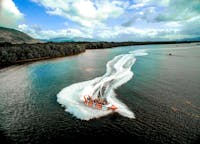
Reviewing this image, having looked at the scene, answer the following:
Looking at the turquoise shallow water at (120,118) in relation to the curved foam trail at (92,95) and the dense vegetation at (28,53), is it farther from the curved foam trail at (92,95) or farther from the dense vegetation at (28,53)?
the dense vegetation at (28,53)

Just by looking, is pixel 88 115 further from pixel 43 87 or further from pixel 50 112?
pixel 43 87

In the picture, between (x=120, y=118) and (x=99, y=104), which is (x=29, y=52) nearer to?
(x=99, y=104)

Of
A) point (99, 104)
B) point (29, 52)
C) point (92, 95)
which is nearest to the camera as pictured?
point (99, 104)

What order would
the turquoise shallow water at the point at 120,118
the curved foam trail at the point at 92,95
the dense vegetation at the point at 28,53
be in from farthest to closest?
the dense vegetation at the point at 28,53
the curved foam trail at the point at 92,95
the turquoise shallow water at the point at 120,118

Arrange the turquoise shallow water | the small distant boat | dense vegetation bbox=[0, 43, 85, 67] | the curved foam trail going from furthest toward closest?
dense vegetation bbox=[0, 43, 85, 67] → the small distant boat → the curved foam trail → the turquoise shallow water

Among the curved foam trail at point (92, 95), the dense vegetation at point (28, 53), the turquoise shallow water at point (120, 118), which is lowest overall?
the turquoise shallow water at point (120, 118)

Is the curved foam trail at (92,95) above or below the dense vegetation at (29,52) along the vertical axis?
below

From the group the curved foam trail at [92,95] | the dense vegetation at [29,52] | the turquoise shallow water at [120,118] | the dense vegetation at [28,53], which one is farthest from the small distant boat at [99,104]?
the dense vegetation at [28,53]

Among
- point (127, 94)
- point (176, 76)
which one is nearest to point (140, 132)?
point (127, 94)

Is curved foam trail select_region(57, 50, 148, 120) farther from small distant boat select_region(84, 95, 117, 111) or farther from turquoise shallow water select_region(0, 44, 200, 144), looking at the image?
turquoise shallow water select_region(0, 44, 200, 144)

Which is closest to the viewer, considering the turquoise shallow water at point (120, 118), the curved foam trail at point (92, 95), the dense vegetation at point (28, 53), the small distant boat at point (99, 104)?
the turquoise shallow water at point (120, 118)

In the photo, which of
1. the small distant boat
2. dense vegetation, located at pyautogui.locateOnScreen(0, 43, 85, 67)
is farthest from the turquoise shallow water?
dense vegetation, located at pyautogui.locateOnScreen(0, 43, 85, 67)

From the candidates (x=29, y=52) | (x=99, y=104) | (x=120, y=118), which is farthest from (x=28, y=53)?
(x=120, y=118)

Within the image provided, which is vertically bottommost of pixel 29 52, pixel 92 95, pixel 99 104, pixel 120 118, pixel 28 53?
pixel 120 118
